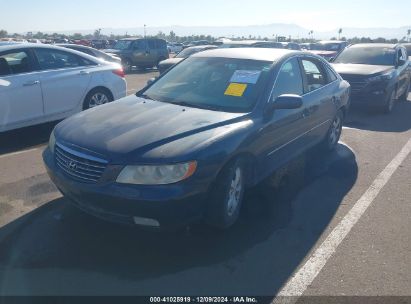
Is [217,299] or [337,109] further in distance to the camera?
[337,109]

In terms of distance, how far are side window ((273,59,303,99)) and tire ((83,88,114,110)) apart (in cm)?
387

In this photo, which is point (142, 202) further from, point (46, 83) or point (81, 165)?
point (46, 83)

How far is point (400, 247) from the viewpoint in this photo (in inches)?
140

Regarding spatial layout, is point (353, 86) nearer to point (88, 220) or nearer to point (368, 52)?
point (368, 52)

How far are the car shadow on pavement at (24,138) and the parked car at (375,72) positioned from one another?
6.76 m

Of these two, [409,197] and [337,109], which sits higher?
[337,109]

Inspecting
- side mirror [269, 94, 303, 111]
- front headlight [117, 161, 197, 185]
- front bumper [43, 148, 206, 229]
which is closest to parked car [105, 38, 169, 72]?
side mirror [269, 94, 303, 111]

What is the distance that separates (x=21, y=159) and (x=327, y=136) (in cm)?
449

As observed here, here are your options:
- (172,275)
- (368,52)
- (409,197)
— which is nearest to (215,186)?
(172,275)

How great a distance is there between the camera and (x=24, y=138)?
253 inches

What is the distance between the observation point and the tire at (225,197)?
3373 mm

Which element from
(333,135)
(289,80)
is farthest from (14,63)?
(333,135)

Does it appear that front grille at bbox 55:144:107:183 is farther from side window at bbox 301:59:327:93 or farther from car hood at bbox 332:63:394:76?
car hood at bbox 332:63:394:76

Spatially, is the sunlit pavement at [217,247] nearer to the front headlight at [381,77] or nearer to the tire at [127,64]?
the front headlight at [381,77]
